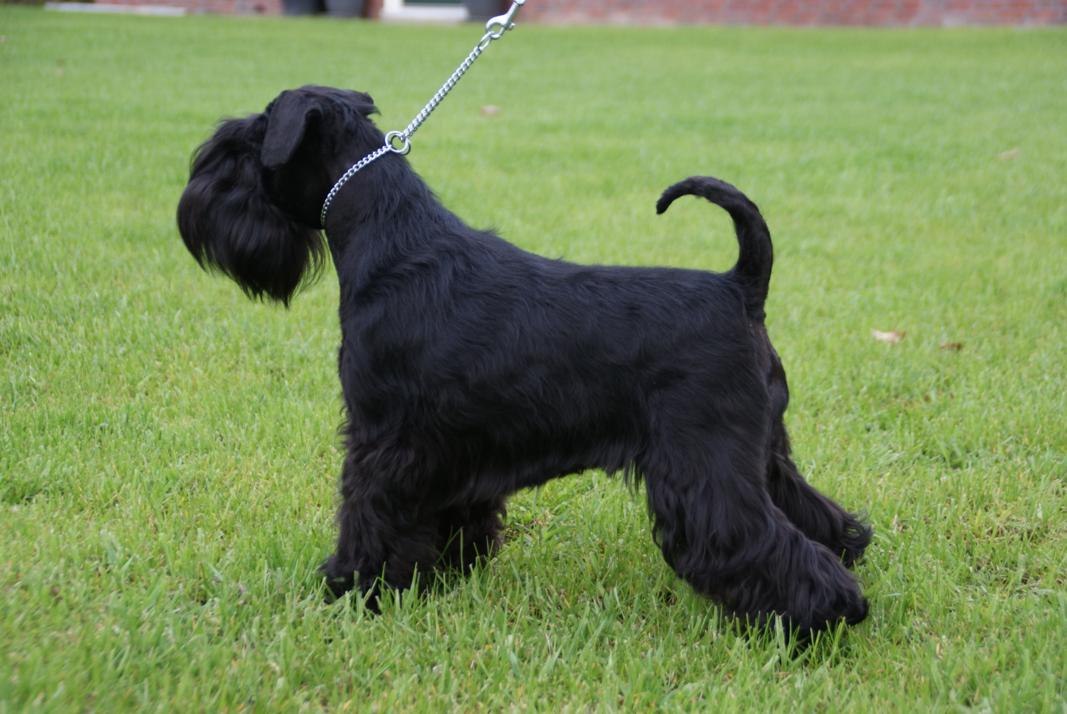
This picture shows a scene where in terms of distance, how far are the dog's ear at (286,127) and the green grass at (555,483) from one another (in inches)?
47.5

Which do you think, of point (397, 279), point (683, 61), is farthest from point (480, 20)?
point (397, 279)

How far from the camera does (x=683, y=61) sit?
17.3 meters

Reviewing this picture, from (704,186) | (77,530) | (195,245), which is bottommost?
(77,530)

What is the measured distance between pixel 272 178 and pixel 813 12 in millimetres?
22794

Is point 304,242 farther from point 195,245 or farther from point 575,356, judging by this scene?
point 575,356

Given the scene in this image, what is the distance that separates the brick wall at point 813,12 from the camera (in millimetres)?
22281

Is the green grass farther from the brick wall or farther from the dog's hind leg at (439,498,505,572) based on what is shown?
the brick wall

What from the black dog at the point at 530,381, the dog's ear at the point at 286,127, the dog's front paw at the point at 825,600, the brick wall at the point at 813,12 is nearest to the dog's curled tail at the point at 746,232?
the black dog at the point at 530,381

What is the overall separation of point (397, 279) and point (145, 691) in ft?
4.22

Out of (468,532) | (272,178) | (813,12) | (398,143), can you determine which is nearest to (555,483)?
(468,532)

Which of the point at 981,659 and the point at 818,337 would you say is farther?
the point at 818,337

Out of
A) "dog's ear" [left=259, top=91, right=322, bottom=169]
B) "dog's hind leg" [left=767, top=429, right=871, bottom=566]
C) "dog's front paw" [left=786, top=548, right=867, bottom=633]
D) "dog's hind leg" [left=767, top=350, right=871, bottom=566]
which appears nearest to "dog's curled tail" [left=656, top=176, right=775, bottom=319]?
"dog's hind leg" [left=767, top=350, right=871, bottom=566]

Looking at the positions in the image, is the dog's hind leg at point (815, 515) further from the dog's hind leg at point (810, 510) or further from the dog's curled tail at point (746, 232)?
the dog's curled tail at point (746, 232)

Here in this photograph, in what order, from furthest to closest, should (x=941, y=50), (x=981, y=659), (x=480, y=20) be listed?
(x=480, y=20) → (x=941, y=50) → (x=981, y=659)
